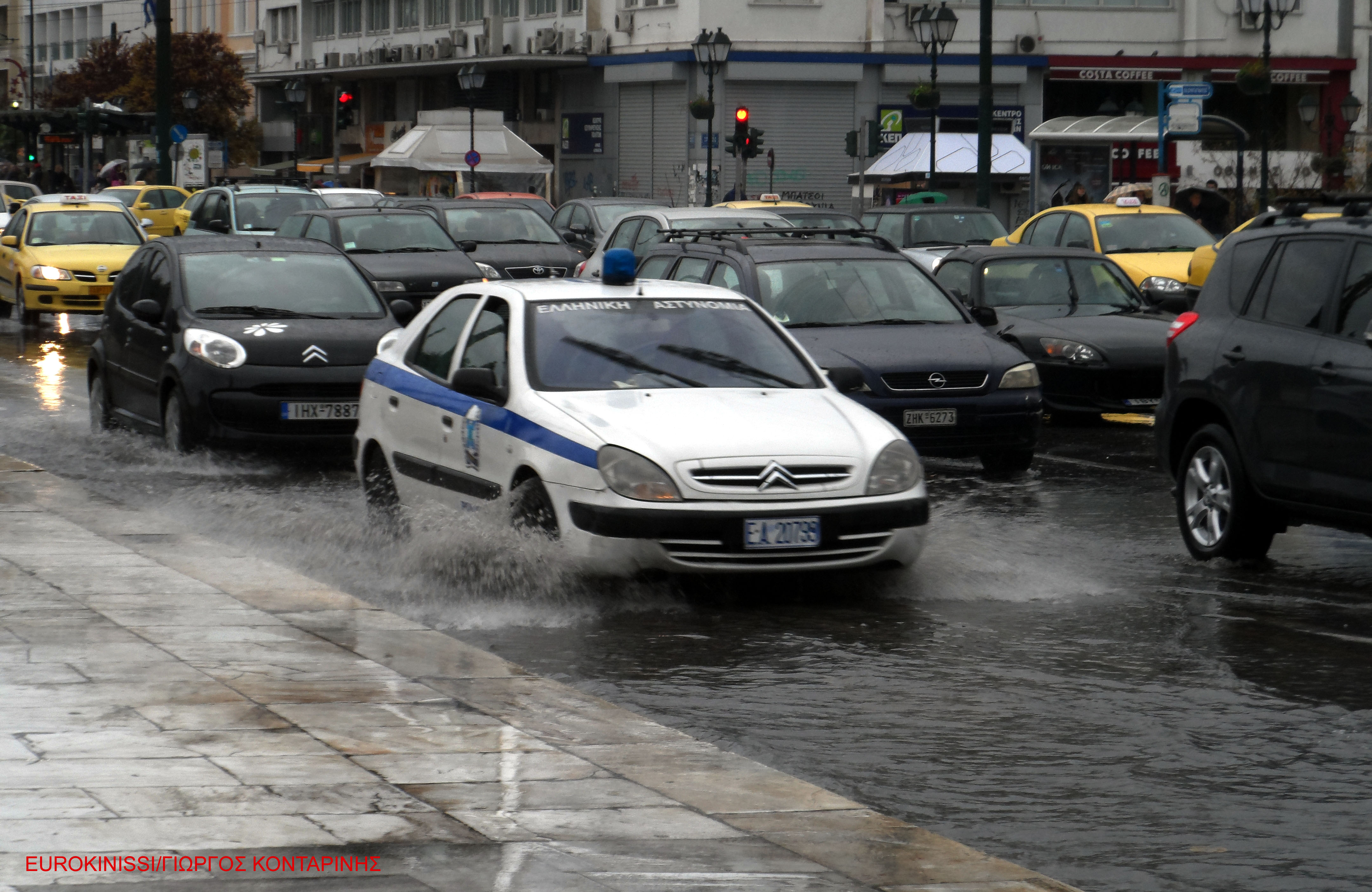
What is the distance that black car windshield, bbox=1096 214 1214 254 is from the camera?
2142 cm

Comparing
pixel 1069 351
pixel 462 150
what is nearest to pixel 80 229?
pixel 1069 351

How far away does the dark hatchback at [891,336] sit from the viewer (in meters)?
13.0

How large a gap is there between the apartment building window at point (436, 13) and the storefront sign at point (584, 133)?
8536 millimetres

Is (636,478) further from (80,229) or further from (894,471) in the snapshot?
(80,229)

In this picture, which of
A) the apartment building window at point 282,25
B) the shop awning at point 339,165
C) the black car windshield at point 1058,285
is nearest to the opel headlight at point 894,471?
the black car windshield at point 1058,285

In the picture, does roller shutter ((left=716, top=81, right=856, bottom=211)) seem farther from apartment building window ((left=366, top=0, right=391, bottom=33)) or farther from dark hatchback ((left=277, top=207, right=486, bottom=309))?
dark hatchback ((left=277, top=207, right=486, bottom=309))

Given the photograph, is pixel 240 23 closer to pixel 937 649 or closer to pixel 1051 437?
pixel 1051 437

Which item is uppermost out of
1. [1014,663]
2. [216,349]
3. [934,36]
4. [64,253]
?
[934,36]

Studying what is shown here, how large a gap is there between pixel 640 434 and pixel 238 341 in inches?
226

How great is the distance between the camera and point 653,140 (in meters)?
58.7

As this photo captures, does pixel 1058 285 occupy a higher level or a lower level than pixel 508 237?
lower

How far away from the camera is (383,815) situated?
5211mm

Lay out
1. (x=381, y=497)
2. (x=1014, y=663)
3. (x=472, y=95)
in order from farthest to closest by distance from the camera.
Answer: (x=472, y=95)
(x=381, y=497)
(x=1014, y=663)

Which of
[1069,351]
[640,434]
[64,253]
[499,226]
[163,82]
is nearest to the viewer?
[640,434]
